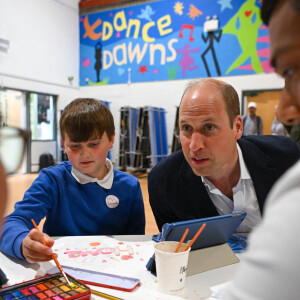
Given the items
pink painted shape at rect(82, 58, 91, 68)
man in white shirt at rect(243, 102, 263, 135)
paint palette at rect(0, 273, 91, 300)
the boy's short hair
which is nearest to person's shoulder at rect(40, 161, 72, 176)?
the boy's short hair

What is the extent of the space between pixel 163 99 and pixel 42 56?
3.72m

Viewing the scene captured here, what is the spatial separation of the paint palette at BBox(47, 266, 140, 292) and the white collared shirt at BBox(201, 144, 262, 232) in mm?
782

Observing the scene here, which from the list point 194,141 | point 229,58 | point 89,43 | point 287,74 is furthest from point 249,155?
point 89,43

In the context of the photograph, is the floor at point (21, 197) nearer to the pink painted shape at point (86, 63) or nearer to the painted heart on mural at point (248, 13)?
the pink painted shape at point (86, 63)

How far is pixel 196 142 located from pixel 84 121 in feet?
1.94

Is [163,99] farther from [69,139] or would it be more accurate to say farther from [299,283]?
[299,283]

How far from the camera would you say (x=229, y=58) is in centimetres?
849

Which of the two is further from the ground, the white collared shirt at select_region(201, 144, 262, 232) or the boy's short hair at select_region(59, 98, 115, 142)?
the boy's short hair at select_region(59, 98, 115, 142)

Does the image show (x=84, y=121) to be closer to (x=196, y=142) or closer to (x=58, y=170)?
(x=58, y=170)

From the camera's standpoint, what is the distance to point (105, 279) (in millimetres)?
970

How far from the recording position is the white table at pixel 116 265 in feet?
3.03

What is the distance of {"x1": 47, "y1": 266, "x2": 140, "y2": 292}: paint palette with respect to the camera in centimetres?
93

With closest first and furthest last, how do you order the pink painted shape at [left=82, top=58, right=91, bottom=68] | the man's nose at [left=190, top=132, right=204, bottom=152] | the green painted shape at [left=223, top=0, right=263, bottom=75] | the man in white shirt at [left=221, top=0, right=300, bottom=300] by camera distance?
the man in white shirt at [left=221, top=0, right=300, bottom=300] < the man's nose at [left=190, top=132, right=204, bottom=152] < the green painted shape at [left=223, top=0, right=263, bottom=75] < the pink painted shape at [left=82, top=58, right=91, bottom=68]

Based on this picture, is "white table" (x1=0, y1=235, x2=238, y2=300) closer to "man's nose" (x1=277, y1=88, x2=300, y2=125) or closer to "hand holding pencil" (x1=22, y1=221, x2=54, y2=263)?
"hand holding pencil" (x1=22, y1=221, x2=54, y2=263)
